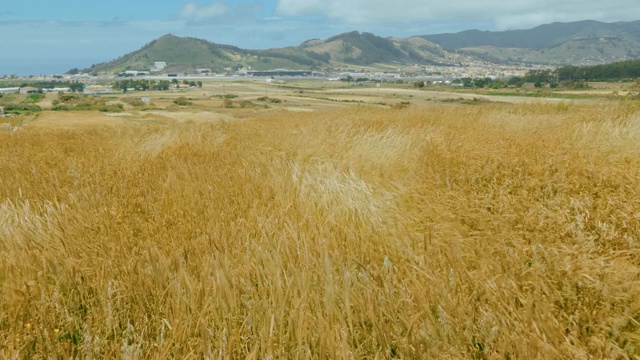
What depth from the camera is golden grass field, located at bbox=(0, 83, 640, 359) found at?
1.63m

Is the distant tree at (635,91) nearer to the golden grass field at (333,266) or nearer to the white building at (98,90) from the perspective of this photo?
the golden grass field at (333,266)

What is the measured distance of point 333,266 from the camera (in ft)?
7.15

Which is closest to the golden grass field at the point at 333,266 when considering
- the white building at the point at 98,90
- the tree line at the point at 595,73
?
the tree line at the point at 595,73

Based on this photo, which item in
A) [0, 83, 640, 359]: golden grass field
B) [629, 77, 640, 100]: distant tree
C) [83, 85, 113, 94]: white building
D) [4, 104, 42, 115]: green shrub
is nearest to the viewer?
[0, 83, 640, 359]: golden grass field

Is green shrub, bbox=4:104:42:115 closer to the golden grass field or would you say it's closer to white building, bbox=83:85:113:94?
the golden grass field

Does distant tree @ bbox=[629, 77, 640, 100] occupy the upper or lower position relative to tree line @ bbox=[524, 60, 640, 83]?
lower

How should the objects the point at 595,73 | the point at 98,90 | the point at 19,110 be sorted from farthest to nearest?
the point at 98,90 < the point at 595,73 < the point at 19,110

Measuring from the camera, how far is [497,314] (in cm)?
167

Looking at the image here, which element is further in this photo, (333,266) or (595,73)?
(595,73)

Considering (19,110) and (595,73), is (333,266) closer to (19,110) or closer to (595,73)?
(19,110)

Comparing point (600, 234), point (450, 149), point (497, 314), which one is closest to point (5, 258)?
point (497, 314)

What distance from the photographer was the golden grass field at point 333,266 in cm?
163

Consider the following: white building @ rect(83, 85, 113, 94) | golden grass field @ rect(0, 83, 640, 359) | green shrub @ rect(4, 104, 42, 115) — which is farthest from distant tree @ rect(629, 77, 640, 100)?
white building @ rect(83, 85, 113, 94)

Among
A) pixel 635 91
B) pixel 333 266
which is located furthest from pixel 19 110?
pixel 333 266
